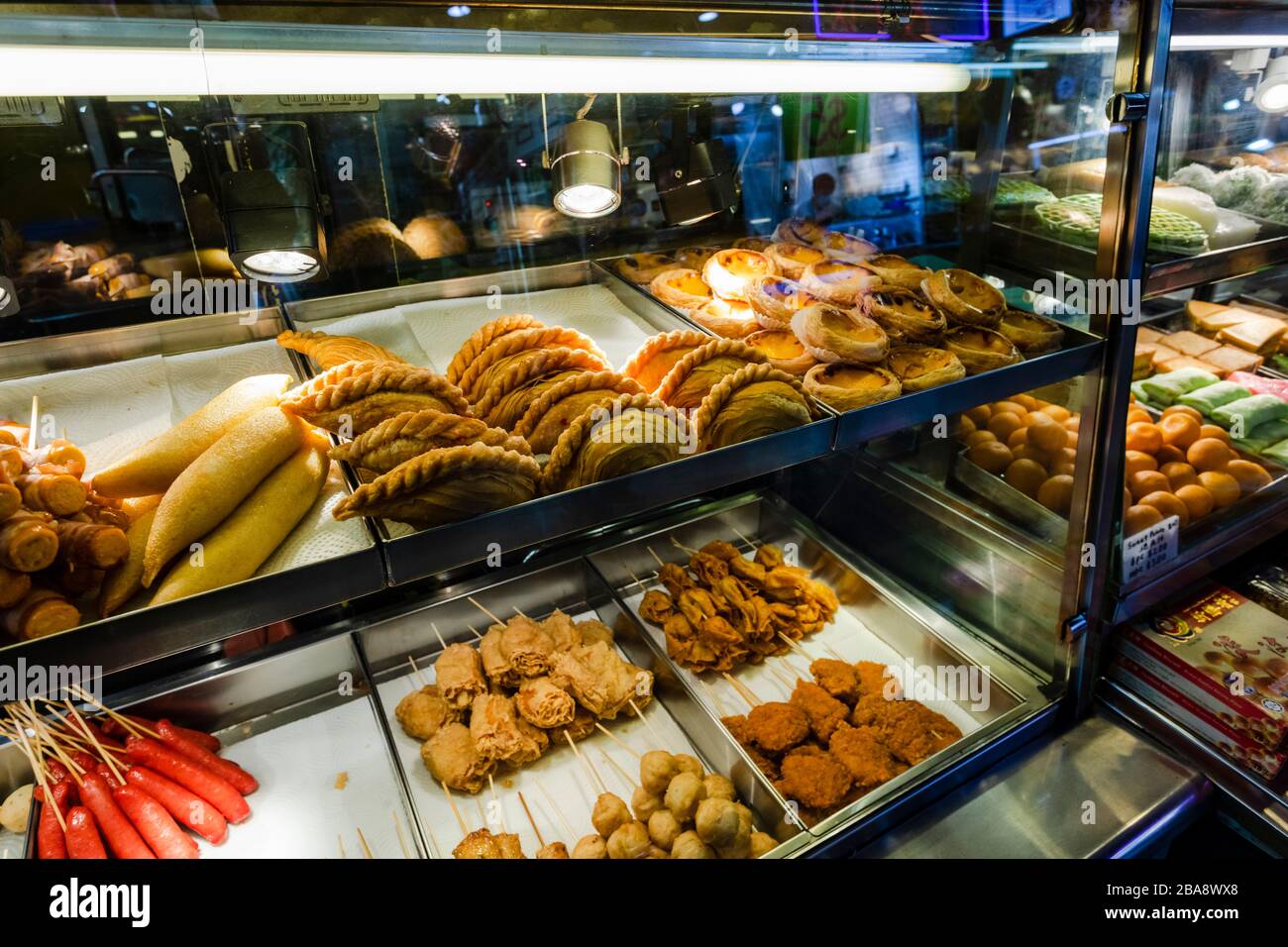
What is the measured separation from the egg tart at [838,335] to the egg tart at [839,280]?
0.16 m

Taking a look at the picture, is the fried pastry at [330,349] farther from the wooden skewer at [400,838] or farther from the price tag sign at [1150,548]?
the price tag sign at [1150,548]

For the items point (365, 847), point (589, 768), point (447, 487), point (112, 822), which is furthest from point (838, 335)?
point (112, 822)

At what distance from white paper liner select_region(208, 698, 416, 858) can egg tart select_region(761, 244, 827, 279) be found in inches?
80.5

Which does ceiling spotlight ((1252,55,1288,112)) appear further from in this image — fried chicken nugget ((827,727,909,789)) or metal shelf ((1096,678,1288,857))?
fried chicken nugget ((827,727,909,789))

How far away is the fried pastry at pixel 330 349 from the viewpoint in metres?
1.87

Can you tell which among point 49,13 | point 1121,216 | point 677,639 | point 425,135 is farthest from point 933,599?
point 49,13

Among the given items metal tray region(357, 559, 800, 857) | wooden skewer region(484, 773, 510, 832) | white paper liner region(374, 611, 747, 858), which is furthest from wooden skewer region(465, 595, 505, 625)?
wooden skewer region(484, 773, 510, 832)

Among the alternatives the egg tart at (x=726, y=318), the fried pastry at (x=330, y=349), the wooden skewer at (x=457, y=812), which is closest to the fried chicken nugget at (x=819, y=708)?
the wooden skewer at (x=457, y=812)

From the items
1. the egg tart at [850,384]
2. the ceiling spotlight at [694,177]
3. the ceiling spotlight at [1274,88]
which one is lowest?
the egg tart at [850,384]

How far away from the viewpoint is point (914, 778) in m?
2.31

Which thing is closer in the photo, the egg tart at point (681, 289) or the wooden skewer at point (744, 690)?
the egg tart at point (681, 289)

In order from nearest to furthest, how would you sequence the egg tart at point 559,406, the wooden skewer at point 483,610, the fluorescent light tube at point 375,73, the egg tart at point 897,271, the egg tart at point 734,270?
the fluorescent light tube at point 375,73 → the egg tart at point 559,406 → the egg tart at point 897,271 → the egg tart at point 734,270 → the wooden skewer at point 483,610

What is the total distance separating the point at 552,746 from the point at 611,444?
1.33m
